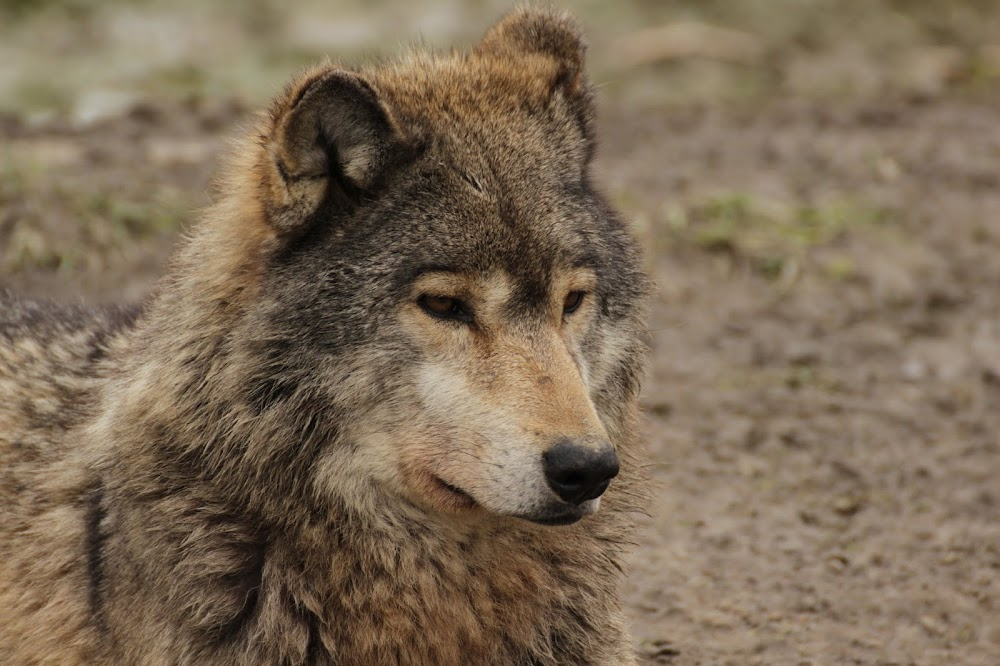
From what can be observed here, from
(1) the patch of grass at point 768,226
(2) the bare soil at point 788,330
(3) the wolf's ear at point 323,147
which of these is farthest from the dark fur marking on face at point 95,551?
(1) the patch of grass at point 768,226

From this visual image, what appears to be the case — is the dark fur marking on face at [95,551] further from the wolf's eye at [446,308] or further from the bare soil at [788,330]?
the bare soil at [788,330]

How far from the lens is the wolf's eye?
4.02 m

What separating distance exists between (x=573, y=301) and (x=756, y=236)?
518cm

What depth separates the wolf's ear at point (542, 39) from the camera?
15.7ft

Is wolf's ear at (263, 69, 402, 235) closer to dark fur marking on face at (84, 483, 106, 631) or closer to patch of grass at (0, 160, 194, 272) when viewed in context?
dark fur marking on face at (84, 483, 106, 631)

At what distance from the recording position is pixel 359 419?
404 centimetres

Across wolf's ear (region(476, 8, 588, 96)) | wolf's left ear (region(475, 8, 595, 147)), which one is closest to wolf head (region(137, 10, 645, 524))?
wolf's left ear (region(475, 8, 595, 147))

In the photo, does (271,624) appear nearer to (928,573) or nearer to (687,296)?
(928,573)

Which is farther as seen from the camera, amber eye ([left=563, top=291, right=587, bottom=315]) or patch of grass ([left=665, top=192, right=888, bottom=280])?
patch of grass ([left=665, top=192, right=888, bottom=280])

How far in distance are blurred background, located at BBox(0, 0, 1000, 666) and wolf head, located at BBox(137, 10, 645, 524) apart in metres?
1.11

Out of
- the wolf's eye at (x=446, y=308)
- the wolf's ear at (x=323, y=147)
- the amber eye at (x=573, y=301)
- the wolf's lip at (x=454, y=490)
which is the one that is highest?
the wolf's ear at (x=323, y=147)

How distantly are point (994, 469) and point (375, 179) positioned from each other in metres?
4.33

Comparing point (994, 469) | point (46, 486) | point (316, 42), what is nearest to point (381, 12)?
point (316, 42)

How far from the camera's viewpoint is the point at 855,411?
7.59m
